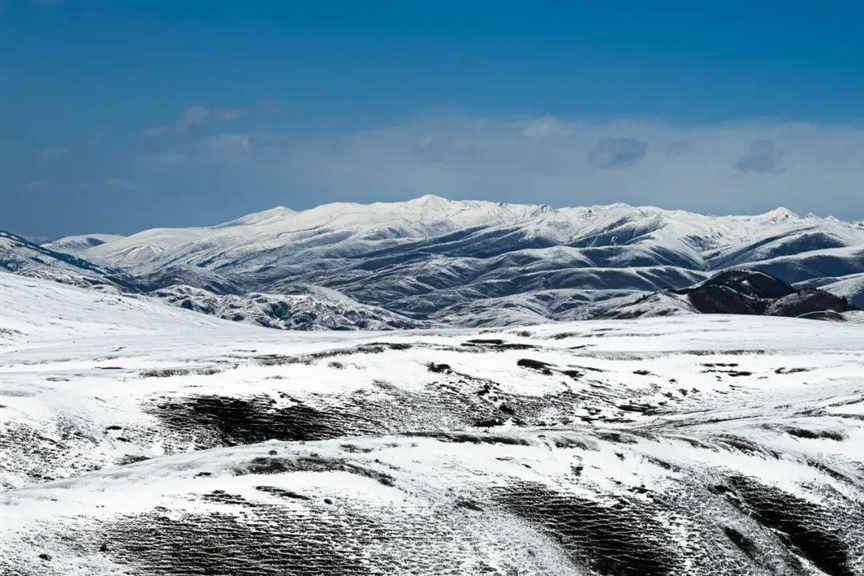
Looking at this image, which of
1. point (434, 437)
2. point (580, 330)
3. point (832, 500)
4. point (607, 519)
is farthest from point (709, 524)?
point (580, 330)

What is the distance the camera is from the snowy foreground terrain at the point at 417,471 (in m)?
30.9

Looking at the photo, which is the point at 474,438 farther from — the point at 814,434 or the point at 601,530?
the point at 814,434

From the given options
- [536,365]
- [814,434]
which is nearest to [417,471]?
[814,434]

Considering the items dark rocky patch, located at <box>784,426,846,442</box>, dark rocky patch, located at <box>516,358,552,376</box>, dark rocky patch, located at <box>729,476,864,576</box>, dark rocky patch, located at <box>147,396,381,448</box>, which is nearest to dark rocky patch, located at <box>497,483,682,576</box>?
dark rocky patch, located at <box>729,476,864,576</box>

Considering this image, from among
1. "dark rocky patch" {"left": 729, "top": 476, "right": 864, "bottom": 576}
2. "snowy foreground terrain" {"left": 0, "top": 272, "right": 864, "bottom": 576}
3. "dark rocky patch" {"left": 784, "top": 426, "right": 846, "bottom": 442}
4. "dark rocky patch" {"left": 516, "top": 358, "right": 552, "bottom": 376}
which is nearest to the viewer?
"snowy foreground terrain" {"left": 0, "top": 272, "right": 864, "bottom": 576}

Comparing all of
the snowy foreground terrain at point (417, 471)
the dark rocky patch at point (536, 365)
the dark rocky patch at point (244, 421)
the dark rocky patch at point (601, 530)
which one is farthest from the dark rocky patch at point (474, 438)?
the dark rocky patch at point (536, 365)

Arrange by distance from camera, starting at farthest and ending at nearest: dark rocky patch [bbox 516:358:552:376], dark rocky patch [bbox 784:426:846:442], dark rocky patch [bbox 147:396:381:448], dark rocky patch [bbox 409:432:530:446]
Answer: dark rocky patch [bbox 516:358:552:376] → dark rocky patch [bbox 147:396:381:448] → dark rocky patch [bbox 784:426:846:442] → dark rocky patch [bbox 409:432:530:446]

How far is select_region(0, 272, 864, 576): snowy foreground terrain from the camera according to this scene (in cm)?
3088

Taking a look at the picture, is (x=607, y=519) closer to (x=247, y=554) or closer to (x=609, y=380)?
(x=247, y=554)

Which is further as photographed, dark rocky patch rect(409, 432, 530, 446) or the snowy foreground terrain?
dark rocky patch rect(409, 432, 530, 446)

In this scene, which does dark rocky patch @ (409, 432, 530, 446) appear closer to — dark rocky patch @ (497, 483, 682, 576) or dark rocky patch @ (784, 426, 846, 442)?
dark rocky patch @ (497, 483, 682, 576)

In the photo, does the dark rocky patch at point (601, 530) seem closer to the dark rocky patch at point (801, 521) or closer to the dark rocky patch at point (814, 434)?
the dark rocky patch at point (801, 521)

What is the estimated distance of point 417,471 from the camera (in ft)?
127

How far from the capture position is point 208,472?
35.5 metres
